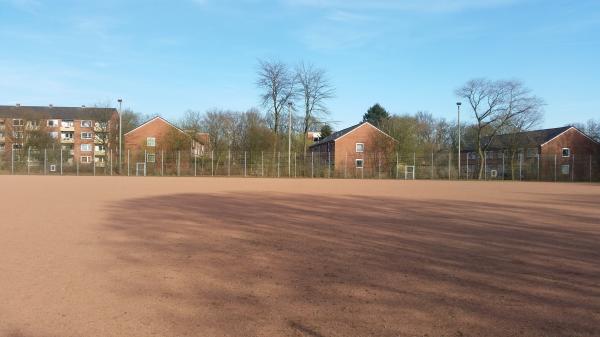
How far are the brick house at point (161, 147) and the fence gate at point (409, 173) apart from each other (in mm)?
20258

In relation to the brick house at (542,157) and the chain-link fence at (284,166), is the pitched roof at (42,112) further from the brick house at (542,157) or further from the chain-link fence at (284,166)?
the brick house at (542,157)

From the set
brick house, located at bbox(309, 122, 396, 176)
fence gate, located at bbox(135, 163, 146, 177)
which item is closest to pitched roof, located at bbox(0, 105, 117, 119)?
fence gate, located at bbox(135, 163, 146, 177)

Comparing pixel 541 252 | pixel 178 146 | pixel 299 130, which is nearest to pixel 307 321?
pixel 541 252

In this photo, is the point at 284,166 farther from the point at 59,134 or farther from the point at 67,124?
the point at 67,124

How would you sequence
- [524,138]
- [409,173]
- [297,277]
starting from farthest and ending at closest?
[524,138]
[409,173]
[297,277]

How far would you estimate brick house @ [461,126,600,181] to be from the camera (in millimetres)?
44656

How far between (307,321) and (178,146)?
1908 inches

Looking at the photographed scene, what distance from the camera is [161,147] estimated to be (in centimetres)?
5144

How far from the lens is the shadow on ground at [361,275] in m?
4.10

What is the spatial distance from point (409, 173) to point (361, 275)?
41.4 metres

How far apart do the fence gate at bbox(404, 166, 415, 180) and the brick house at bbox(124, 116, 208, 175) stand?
20258mm

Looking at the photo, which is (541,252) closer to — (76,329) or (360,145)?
(76,329)

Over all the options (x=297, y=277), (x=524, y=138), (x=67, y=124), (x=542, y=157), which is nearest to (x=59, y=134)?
(x=67, y=124)

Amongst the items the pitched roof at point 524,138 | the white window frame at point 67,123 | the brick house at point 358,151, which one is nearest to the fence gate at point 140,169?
the brick house at point 358,151
